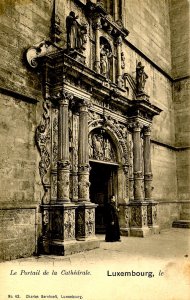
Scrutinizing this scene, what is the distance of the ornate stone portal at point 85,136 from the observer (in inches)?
277

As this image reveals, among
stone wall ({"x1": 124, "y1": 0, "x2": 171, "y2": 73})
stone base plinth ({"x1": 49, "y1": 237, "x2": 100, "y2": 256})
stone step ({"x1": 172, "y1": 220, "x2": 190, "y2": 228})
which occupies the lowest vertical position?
stone step ({"x1": 172, "y1": 220, "x2": 190, "y2": 228})

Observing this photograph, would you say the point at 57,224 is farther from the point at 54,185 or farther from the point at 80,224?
the point at 54,185

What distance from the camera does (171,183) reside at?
13.6m

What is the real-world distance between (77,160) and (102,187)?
2.80 metres

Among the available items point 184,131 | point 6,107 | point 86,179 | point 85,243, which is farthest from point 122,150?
point 184,131

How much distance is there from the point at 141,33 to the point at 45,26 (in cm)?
582

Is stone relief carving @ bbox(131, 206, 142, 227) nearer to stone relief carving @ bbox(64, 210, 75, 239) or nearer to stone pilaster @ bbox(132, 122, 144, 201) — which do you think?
stone pilaster @ bbox(132, 122, 144, 201)

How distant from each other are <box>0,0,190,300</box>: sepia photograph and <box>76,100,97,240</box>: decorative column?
0.02 meters

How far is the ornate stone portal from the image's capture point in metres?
7.04

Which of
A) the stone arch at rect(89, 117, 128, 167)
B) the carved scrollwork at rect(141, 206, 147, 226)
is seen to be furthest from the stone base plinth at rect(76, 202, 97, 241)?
the carved scrollwork at rect(141, 206, 147, 226)

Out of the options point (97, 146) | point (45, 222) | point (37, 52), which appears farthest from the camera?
point (97, 146)

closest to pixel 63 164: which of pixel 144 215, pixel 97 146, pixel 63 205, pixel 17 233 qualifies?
pixel 63 205

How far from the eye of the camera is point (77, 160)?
7758mm

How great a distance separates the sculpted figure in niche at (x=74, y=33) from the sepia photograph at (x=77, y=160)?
24 mm
